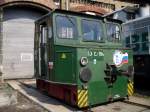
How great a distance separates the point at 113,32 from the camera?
8.80 m

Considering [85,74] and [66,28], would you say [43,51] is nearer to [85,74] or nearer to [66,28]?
[66,28]

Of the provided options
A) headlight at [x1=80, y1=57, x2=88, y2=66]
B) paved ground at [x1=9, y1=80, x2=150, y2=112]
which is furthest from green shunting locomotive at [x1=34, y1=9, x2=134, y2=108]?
paved ground at [x1=9, y1=80, x2=150, y2=112]

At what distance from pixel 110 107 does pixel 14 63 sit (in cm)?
812

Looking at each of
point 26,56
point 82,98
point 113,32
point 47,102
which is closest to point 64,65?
point 82,98

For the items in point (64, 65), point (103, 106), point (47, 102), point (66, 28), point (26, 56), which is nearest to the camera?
point (64, 65)

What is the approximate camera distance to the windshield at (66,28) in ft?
25.5

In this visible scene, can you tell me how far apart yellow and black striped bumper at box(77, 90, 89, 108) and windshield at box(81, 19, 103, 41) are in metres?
1.61

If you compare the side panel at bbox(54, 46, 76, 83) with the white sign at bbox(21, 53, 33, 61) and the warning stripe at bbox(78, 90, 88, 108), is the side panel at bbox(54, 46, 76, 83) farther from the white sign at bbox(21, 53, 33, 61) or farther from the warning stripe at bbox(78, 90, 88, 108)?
the white sign at bbox(21, 53, 33, 61)

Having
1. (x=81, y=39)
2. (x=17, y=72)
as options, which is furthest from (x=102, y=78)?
(x=17, y=72)

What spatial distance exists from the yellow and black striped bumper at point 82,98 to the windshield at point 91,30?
1612mm

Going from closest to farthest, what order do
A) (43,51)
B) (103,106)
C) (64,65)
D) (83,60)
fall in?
(83,60)
(64,65)
(103,106)
(43,51)

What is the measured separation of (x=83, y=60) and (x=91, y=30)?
1381 millimetres

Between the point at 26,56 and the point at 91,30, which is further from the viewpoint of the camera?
the point at 26,56

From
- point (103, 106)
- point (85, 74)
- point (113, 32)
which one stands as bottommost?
point (103, 106)
